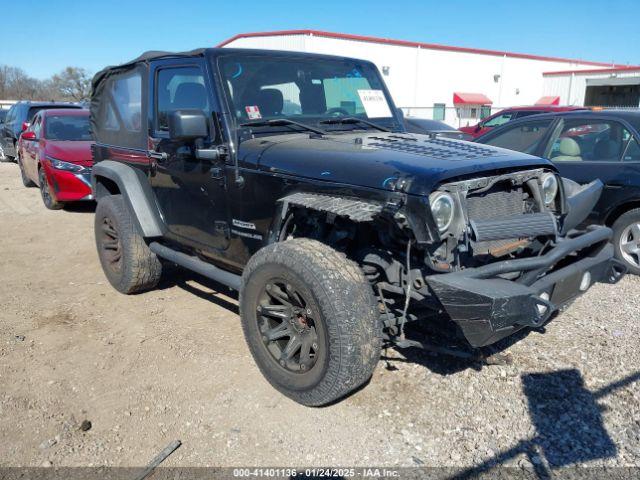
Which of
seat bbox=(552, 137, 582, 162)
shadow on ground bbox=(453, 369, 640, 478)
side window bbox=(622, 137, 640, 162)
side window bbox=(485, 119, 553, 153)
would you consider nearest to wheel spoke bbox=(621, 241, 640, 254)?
side window bbox=(622, 137, 640, 162)


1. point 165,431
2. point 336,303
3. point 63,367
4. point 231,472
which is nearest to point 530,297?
point 336,303

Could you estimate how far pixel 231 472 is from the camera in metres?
2.65

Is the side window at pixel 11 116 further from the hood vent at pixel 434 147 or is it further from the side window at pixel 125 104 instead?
the hood vent at pixel 434 147

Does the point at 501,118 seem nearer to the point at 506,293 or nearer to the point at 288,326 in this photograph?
the point at 288,326

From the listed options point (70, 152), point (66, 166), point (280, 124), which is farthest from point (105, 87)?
point (70, 152)

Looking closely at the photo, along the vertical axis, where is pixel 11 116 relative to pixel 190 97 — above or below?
below

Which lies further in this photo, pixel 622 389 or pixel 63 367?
pixel 63 367

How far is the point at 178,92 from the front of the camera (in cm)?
403

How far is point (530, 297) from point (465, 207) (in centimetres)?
56

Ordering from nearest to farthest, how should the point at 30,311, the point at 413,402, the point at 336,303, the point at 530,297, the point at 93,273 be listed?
1. the point at 530,297
2. the point at 336,303
3. the point at 413,402
4. the point at 30,311
5. the point at 93,273

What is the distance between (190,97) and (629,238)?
4.27 metres

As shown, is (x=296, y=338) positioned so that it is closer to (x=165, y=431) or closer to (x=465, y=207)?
(x=165, y=431)

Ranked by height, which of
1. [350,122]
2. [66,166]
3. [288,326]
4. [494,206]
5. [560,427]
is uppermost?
[350,122]

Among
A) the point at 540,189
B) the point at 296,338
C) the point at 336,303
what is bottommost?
→ the point at 296,338
